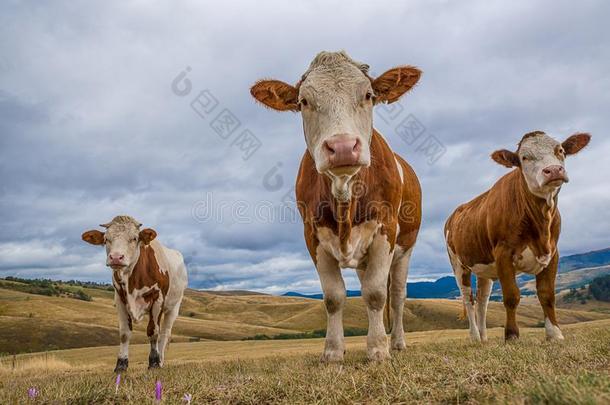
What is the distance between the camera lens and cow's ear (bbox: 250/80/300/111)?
6.39 metres

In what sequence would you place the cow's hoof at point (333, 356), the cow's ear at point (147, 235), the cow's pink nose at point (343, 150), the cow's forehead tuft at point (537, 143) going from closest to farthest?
the cow's pink nose at point (343, 150), the cow's hoof at point (333, 356), the cow's forehead tuft at point (537, 143), the cow's ear at point (147, 235)

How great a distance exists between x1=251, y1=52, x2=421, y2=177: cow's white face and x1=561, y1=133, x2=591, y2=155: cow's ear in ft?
16.0

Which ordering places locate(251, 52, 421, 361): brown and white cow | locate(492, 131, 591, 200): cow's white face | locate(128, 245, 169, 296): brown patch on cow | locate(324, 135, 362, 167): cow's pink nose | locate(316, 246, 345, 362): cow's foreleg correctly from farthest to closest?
locate(128, 245, 169, 296): brown patch on cow, locate(492, 131, 591, 200): cow's white face, locate(316, 246, 345, 362): cow's foreleg, locate(251, 52, 421, 361): brown and white cow, locate(324, 135, 362, 167): cow's pink nose

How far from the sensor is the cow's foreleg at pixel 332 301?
6.21 metres

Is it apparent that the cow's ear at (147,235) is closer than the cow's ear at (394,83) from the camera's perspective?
No

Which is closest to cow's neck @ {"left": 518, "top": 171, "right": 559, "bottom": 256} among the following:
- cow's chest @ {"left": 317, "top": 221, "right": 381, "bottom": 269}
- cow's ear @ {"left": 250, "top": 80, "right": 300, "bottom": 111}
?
cow's chest @ {"left": 317, "top": 221, "right": 381, "bottom": 269}

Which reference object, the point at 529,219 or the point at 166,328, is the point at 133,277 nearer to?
the point at 166,328

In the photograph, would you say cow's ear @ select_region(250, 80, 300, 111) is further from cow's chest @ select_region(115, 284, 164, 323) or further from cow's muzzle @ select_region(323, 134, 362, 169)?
cow's chest @ select_region(115, 284, 164, 323)

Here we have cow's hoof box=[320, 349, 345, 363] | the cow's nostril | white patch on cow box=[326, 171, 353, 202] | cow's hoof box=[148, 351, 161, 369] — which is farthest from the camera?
cow's hoof box=[148, 351, 161, 369]

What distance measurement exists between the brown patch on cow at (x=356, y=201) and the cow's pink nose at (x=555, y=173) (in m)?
3.04

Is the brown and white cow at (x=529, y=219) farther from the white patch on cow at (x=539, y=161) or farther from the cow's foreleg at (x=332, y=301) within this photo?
the cow's foreleg at (x=332, y=301)

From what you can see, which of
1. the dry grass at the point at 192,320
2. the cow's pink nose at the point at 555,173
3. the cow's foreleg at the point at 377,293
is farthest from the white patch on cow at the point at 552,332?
the dry grass at the point at 192,320

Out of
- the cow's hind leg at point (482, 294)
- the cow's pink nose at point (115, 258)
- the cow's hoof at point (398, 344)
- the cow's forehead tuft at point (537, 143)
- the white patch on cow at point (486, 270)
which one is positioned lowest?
the cow's hoof at point (398, 344)

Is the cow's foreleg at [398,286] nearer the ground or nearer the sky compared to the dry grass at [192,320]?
nearer the sky
